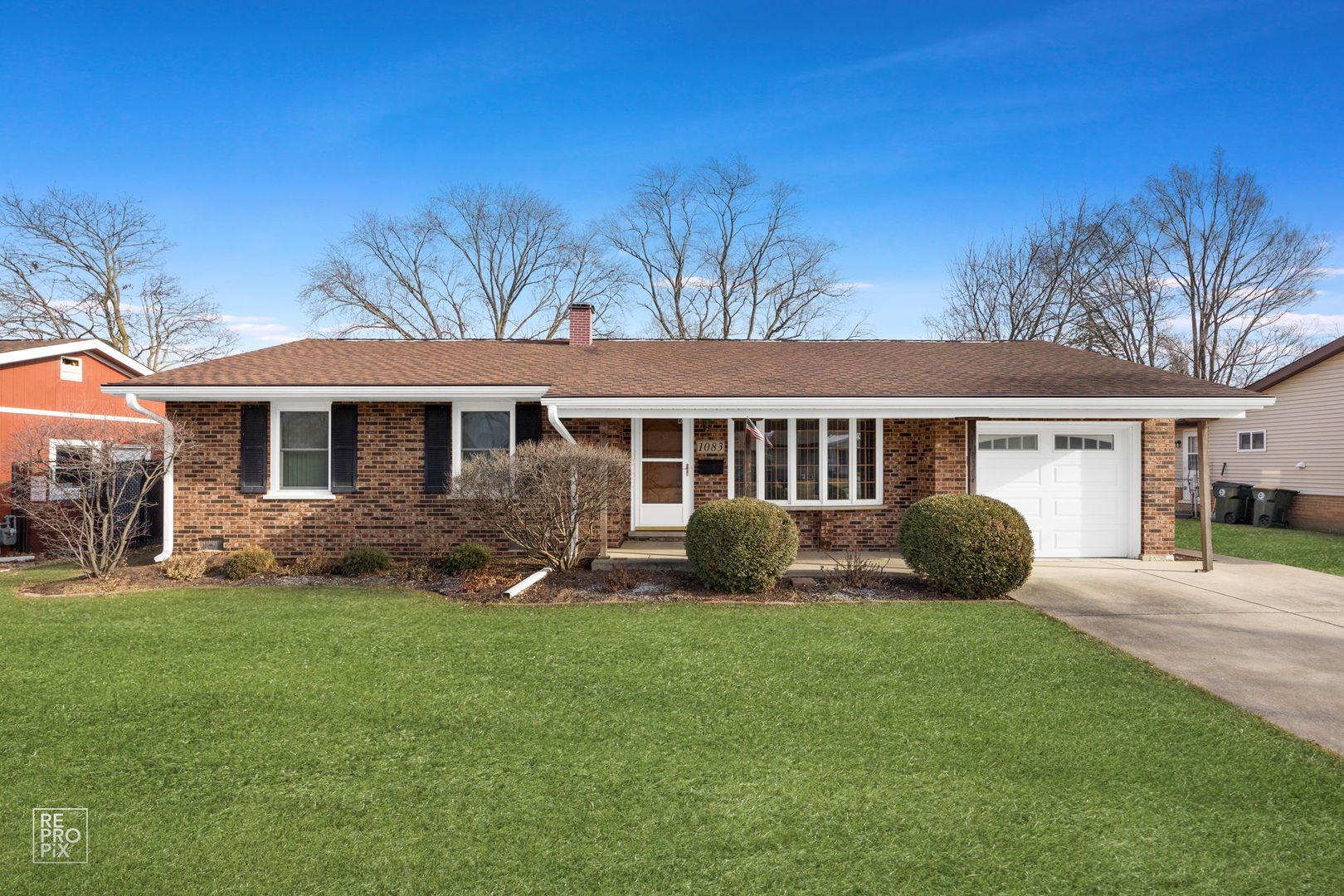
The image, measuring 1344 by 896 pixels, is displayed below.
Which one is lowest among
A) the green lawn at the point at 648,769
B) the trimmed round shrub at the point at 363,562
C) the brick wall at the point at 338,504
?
the green lawn at the point at 648,769

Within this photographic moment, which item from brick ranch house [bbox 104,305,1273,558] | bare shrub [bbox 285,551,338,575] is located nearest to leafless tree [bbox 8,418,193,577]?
brick ranch house [bbox 104,305,1273,558]

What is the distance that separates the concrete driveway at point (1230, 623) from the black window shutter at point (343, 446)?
31.9 ft

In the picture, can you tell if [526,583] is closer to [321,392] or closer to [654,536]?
[654,536]

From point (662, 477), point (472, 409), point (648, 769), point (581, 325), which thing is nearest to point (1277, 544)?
point (662, 477)

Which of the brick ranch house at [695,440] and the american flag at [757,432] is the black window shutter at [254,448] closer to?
the brick ranch house at [695,440]

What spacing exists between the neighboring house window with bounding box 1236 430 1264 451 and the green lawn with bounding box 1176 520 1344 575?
2784 millimetres

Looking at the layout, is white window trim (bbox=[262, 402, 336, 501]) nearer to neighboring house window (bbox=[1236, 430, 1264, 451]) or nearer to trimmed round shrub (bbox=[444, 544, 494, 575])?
trimmed round shrub (bbox=[444, 544, 494, 575])

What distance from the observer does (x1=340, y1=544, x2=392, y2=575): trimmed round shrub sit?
33.9 ft

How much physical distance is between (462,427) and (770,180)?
23410 millimetres

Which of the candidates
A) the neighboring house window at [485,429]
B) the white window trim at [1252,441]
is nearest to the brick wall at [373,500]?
the neighboring house window at [485,429]

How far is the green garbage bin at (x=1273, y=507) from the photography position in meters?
18.8

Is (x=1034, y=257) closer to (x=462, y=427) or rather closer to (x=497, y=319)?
(x=497, y=319)

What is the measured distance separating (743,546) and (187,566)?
7.93m

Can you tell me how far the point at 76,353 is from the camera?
15.8 meters
